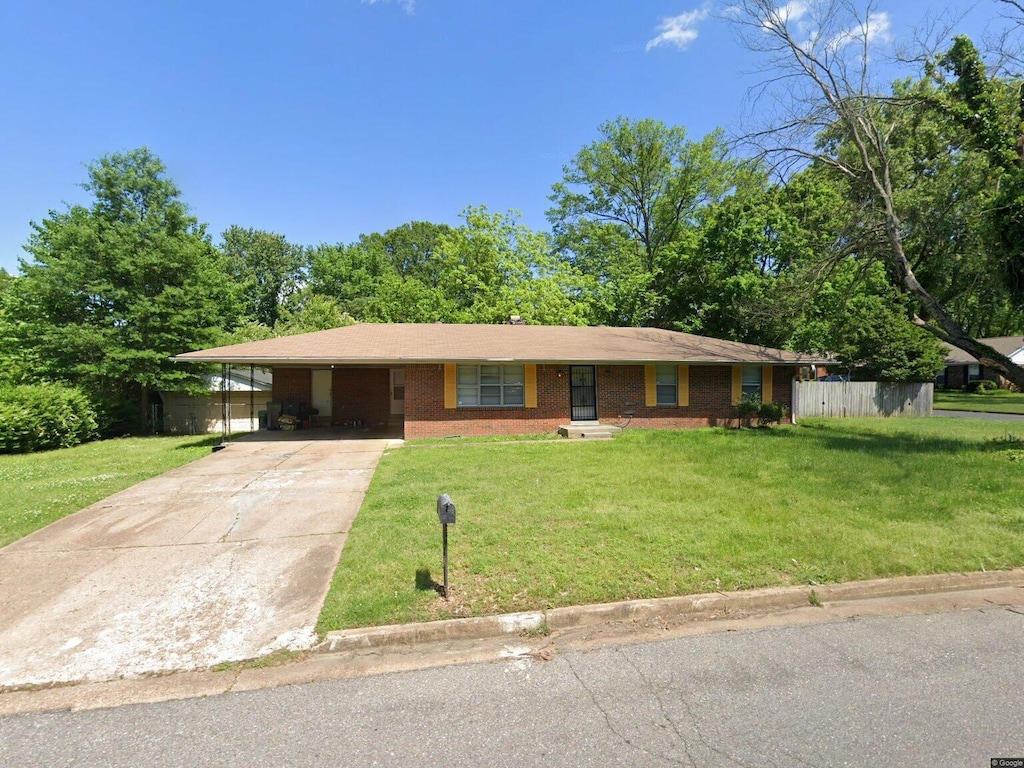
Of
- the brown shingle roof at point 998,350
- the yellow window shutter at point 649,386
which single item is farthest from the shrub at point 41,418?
the brown shingle roof at point 998,350

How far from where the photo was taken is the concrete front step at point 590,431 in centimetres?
1320

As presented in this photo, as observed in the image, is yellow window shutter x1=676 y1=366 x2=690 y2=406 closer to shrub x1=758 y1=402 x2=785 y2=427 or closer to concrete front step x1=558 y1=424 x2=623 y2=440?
shrub x1=758 y1=402 x2=785 y2=427

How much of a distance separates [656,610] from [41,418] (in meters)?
16.8

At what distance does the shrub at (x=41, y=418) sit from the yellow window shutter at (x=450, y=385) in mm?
11035

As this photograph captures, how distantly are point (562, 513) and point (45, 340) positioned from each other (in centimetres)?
1855

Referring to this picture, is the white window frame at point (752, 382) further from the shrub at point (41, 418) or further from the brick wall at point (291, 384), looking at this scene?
the shrub at point (41, 418)

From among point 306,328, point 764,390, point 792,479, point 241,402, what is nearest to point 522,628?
point 792,479

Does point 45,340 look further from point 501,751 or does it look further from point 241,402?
point 501,751

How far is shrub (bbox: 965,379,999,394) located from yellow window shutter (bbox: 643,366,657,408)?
120 feet

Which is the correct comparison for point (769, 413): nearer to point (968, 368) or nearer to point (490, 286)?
point (490, 286)

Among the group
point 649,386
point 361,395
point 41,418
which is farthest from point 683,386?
point 41,418

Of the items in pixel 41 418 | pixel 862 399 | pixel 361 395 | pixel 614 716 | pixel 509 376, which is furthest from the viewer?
pixel 862 399

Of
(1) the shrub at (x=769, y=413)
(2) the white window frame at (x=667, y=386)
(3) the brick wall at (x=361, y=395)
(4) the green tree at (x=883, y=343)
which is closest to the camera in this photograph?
(2) the white window frame at (x=667, y=386)

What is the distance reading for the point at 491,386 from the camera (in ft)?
45.5
